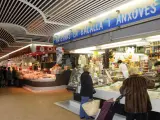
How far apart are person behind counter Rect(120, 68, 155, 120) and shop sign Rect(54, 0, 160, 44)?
216cm

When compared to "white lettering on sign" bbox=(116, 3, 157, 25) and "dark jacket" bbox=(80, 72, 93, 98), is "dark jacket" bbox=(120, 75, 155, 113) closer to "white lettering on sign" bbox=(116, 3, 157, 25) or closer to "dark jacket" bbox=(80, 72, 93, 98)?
"dark jacket" bbox=(80, 72, 93, 98)

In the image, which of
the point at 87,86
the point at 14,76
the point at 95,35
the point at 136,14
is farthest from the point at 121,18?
the point at 14,76

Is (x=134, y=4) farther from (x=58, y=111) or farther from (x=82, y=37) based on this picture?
(x=58, y=111)

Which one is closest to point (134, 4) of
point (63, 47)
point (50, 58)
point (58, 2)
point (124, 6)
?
point (124, 6)

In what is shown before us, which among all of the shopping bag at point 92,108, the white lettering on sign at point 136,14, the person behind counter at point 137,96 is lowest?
the shopping bag at point 92,108

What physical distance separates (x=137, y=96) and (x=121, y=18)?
3155mm

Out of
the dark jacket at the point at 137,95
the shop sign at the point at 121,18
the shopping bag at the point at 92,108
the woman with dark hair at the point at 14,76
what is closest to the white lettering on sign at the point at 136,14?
the shop sign at the point at 121,18

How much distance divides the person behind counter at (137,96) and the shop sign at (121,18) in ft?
7.09

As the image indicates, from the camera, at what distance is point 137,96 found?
384 centimetres

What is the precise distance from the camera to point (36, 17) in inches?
289

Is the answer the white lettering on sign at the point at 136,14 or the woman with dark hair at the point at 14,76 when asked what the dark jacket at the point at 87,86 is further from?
the woman with dark hair at the point at 14,76

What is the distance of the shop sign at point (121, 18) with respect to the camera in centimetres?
520

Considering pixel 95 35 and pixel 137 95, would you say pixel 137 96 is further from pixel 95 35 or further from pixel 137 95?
pixel 95 35

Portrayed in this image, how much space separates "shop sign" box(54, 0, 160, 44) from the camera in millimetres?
5199
